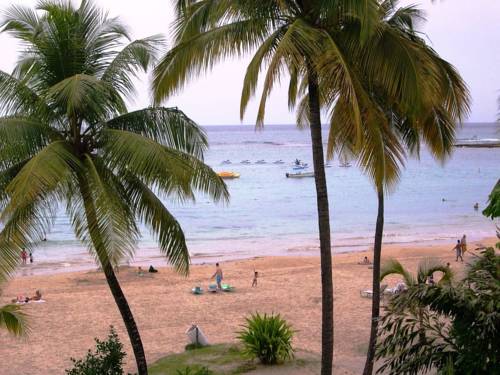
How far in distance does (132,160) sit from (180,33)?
75.8 inches

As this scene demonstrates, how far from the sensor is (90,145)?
29.3ft

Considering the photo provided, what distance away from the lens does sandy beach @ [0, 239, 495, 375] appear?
16.2 metres

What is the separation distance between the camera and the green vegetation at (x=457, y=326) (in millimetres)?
5441

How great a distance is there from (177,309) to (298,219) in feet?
101

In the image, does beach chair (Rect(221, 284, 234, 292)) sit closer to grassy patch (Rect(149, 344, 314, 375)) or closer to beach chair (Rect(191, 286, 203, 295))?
beach chair (Rect(191, 286, 203, 295))

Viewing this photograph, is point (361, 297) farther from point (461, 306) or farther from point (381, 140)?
point (461, 306)

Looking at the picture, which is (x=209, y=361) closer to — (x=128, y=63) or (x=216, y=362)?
(x=216, y=362)

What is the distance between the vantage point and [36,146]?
28.1 feet

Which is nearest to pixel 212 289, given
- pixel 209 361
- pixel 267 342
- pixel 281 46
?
pixel 209 361

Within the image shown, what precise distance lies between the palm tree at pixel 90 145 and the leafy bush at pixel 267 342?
3.09 m

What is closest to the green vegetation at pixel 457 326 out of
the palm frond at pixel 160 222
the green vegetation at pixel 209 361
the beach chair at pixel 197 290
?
the palm frond at pixel 160 222

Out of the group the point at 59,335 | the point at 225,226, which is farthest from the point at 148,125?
the point at 225,226

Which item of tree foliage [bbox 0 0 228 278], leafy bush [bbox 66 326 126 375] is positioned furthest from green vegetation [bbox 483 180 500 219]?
leafy bush [bbox 66 326 126 375]

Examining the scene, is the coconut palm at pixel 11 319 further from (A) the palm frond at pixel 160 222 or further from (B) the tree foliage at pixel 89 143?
(A) the palm frond at pixel 160 222
